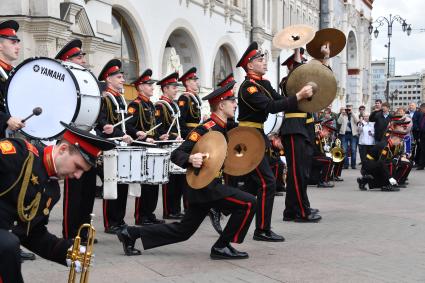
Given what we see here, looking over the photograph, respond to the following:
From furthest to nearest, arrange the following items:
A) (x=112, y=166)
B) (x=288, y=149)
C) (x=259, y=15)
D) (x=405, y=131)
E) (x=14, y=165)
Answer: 1. (x=259, y=15)
2. (x=405, y=131)
3. (x=288, y=149)
4. (x=112, y=166)
5. (x=14, y=165)

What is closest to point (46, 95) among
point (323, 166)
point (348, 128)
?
point (323, 166)

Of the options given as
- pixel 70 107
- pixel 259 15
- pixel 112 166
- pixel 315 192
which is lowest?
pixel 315 192

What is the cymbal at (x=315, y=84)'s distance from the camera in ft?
23.2

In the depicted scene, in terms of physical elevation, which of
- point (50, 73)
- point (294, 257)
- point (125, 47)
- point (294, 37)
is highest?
point (125, 47)

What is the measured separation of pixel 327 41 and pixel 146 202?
324cm

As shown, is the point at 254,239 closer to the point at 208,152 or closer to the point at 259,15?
the point at 208,152

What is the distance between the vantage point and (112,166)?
678 cm

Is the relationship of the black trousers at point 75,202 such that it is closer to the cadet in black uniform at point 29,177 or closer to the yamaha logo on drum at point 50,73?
the yamaha logo on drum at point 50,73

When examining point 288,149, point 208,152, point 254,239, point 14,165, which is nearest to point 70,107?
point 208,152

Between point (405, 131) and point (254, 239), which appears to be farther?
point (405, 131)

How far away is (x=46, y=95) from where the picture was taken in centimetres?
560

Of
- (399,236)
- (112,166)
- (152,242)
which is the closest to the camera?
(152,242)

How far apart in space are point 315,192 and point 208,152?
290 inches

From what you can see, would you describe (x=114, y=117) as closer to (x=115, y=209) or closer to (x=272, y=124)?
(x=115, y=209)
